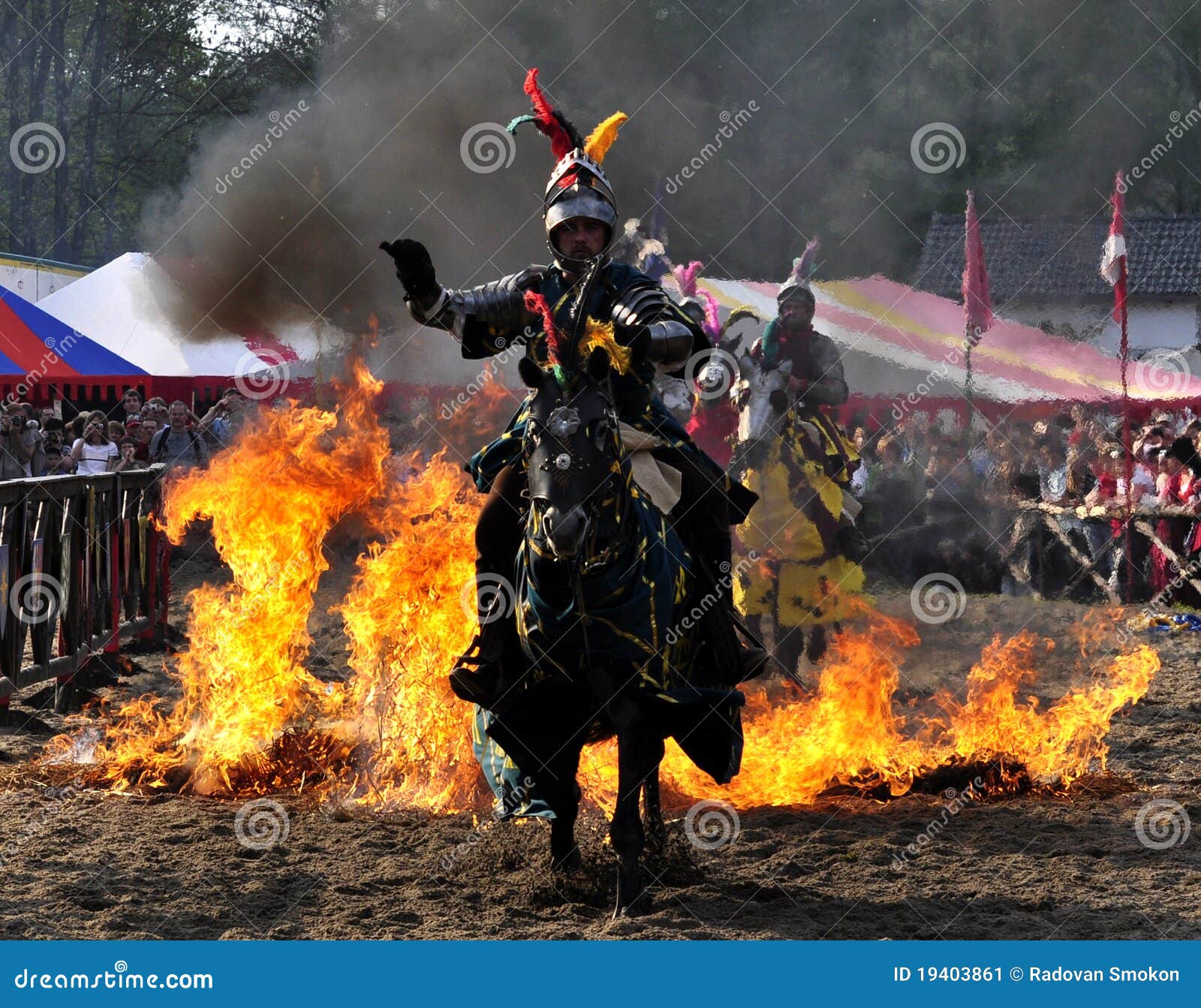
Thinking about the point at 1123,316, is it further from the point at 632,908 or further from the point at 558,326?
the point at 632,908

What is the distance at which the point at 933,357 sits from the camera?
1933cm

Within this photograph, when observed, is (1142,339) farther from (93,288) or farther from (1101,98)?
(93,288)

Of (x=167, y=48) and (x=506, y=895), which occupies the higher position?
(x=167, y=48)

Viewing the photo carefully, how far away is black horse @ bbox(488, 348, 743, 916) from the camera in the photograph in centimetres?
501

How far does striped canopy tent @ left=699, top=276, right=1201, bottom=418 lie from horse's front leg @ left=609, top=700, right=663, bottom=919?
13.6 m

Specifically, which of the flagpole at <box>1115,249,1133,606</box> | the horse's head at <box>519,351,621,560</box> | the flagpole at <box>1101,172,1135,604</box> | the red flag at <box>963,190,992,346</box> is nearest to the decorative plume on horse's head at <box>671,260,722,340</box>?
the red flag at <box>963,190,992,346</box>

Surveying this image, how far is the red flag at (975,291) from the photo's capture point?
18344 mm

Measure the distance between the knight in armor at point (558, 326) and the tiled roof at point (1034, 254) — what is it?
52.9ft

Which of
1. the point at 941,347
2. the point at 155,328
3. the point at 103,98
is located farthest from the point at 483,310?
the point at 103,98

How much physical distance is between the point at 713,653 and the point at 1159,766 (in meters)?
3.97

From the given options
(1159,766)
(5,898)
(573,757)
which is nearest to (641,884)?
(573,757)

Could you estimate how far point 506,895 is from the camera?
5879mm

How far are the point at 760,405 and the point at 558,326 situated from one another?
5956 mm

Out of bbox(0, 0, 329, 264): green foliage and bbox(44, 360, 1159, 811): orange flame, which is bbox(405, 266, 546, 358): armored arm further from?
bbox(0, 0, 329, 264): green foliage
